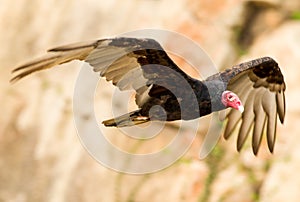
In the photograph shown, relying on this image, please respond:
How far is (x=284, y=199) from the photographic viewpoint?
31.0 feet

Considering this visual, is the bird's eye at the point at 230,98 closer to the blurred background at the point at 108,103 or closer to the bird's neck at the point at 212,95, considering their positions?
the bird's neck at the point at 212,95

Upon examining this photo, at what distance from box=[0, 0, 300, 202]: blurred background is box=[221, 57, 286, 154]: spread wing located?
3.55 ft

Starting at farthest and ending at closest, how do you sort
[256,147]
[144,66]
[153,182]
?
[153,182], [256,147], [144,66]

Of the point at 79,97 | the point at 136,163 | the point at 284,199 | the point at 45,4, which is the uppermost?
the point at 45,4

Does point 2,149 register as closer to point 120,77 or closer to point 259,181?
point 259,181

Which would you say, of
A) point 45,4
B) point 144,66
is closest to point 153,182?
point 45,4

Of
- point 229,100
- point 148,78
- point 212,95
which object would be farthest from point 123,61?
point 229,100

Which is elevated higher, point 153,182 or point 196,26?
point 196,26

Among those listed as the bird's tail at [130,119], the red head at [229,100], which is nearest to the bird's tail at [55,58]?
the bird's tail at [130,119]

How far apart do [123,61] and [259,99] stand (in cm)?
197

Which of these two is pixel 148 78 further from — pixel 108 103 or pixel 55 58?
pixel 108 103

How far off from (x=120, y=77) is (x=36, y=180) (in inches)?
150

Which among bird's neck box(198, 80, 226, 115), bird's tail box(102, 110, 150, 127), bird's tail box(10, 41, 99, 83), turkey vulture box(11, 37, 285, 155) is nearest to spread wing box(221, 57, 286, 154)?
turkey vulture box(11, 37, 285, 155)

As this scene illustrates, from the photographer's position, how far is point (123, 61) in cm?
696
